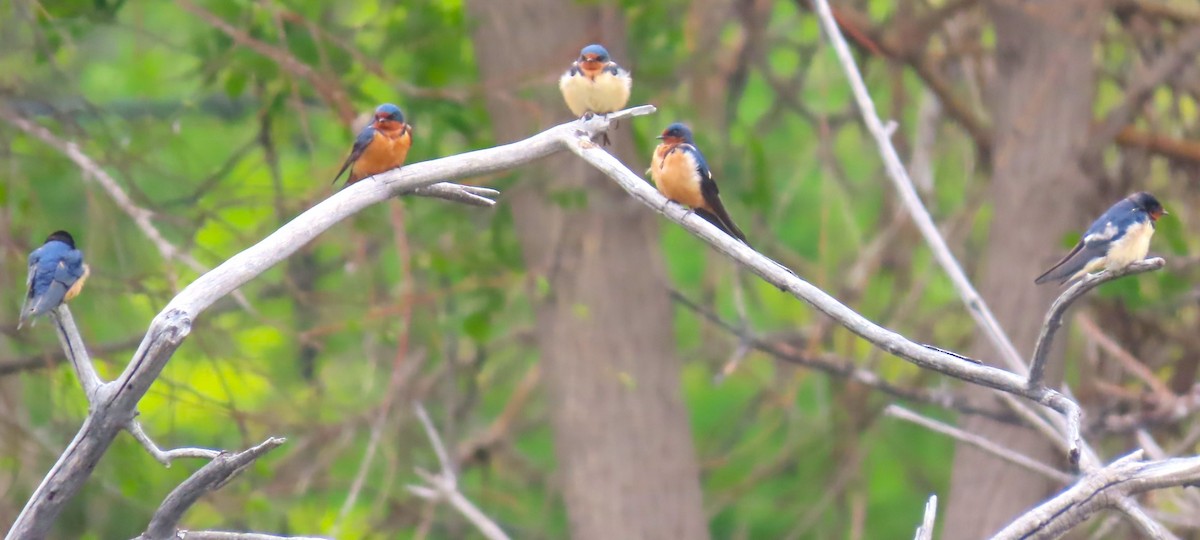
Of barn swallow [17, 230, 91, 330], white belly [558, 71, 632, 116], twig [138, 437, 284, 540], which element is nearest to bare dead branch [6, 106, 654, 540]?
twig [138, 437, 284, 540]

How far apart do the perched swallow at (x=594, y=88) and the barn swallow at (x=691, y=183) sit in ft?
0.79

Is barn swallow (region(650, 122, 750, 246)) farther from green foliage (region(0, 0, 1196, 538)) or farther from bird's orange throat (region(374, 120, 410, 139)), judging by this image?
green foliage (region(0, 0, 1196, 538))

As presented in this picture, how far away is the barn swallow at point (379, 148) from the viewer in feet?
13.0

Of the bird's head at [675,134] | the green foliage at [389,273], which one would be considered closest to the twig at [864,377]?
the green foliage at [389,273]

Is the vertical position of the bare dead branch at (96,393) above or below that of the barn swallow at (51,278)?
below

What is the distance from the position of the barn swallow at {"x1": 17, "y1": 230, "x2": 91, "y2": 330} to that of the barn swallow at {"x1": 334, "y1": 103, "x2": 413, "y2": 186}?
0.88 m

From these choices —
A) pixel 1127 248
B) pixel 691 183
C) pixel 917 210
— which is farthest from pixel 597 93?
pixel 1127 248

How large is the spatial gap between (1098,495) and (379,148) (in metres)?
2.15

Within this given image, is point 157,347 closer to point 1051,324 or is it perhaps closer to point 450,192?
point 450,192

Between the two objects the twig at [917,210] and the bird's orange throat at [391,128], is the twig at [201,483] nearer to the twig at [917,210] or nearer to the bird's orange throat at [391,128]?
the bird's orange throat at [391,128]

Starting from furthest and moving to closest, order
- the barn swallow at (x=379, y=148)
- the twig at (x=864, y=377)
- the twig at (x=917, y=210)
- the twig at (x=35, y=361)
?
the twig at (x=864, y=377)
the twig at (x=35, y=361)
the twig at (x=917, y=210)
the barn swallow at (x=379, y=148)

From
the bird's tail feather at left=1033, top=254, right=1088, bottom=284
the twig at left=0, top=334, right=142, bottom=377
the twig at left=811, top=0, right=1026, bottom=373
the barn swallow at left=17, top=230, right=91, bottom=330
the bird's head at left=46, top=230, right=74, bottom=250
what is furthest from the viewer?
the twig at left=0, top=334, right=142, bottom=377

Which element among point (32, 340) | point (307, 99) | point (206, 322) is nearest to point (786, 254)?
point (307, 99)

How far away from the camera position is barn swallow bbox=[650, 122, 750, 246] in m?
4.02
